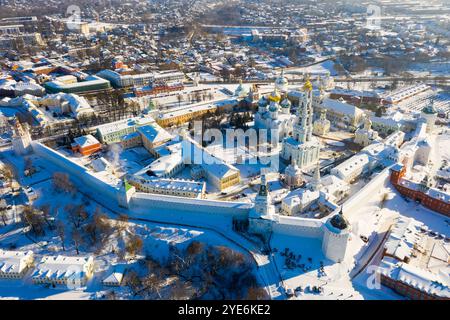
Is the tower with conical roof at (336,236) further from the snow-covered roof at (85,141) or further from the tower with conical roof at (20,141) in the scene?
the tower with conical roof at (20,141)

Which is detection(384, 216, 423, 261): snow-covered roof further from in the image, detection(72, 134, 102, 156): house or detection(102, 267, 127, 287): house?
detection(72, 134, 102, 156): house

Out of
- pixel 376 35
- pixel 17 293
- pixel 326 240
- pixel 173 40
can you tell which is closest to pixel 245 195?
pixel 326 240

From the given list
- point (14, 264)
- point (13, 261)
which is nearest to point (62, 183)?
point (13, 261)

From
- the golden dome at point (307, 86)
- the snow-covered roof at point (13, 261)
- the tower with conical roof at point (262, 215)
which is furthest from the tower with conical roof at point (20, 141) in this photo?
the golden dome at point (307, 86)

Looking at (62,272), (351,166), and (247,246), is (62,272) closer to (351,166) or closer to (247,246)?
(247,246)

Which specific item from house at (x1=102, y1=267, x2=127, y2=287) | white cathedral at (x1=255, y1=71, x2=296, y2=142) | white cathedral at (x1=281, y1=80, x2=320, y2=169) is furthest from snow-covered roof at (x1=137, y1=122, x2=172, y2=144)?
house at (x1=102, y1=267, x2=127, y2=287)

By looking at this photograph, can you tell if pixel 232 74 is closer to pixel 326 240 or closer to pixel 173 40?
pixel 173 40
